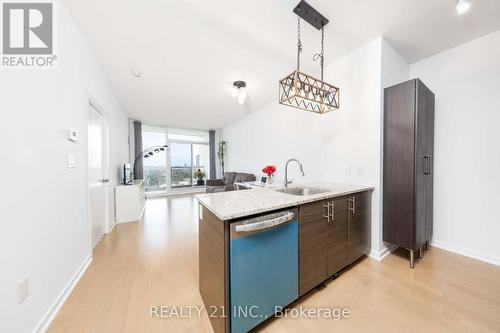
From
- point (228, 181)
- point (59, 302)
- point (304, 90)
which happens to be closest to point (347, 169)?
point (304, 90)

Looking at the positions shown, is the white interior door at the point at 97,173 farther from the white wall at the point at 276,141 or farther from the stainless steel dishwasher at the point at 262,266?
the white wall at the point at 276,141

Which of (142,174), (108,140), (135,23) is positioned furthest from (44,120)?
(142,174)

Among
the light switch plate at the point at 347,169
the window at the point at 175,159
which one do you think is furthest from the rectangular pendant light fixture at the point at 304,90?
the window at the point at 175,159

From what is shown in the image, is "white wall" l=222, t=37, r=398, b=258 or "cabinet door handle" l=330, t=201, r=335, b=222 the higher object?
"white wall" l=222, t=37, r=398, b=258

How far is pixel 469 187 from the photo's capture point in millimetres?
2141

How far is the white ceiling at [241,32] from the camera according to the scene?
1689 mm

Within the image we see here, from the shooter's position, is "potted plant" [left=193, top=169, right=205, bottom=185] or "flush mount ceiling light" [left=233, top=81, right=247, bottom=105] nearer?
"flush mount ceiling light" [left=233, top=81, right=247, bottom=105]

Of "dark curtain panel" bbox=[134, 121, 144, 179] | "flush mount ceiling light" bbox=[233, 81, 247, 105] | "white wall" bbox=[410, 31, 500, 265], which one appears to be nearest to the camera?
"white wall" bbox=[410, 31, 500, 265]

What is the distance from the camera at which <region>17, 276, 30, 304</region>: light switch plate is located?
1.08 m

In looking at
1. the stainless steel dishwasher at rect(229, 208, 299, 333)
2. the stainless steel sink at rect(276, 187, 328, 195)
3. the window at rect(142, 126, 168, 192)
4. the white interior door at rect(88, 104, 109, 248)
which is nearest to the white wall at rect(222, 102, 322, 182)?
the stainless steel sink at rect(276, 187, 328, 195)

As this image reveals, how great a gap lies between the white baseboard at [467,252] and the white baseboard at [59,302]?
4136 mm

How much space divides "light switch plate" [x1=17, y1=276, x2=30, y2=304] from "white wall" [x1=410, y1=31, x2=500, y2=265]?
4148mm

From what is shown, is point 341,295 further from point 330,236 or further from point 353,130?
point 353,130

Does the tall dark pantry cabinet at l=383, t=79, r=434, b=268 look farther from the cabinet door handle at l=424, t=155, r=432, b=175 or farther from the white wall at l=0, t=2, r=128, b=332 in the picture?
the white wall at l=0, t=2, r=128, b=332
